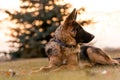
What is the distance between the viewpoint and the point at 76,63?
501 inches

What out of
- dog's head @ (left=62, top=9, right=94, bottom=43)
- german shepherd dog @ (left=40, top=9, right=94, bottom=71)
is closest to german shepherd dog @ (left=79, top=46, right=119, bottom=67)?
dog's head @ (left=62, top=9, right=94, bottom=43)

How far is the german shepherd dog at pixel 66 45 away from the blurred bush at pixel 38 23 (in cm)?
2138

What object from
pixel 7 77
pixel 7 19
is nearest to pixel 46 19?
pixel 7 19

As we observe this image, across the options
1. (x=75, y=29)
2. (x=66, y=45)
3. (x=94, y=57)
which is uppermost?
(x=75, y=29)

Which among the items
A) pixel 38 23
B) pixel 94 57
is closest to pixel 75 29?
pixel 94 57

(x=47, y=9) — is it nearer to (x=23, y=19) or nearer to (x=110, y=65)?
(x=23, y=19)

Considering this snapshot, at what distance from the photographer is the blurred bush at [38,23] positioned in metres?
34.5

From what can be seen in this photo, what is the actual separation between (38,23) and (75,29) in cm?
2224

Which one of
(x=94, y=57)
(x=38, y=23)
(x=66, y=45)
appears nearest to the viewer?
(x=66, y=45)

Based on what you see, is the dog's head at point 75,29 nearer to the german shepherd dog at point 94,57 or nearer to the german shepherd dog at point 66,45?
the german shepherd dog at point 66,45

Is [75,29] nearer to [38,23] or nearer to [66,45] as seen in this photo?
[66,45]

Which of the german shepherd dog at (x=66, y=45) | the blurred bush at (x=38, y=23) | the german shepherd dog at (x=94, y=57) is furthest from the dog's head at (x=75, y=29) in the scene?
the blurred bush at (x=38, y=23)

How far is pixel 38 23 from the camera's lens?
3481 cm

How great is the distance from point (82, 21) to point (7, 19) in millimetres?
5438
